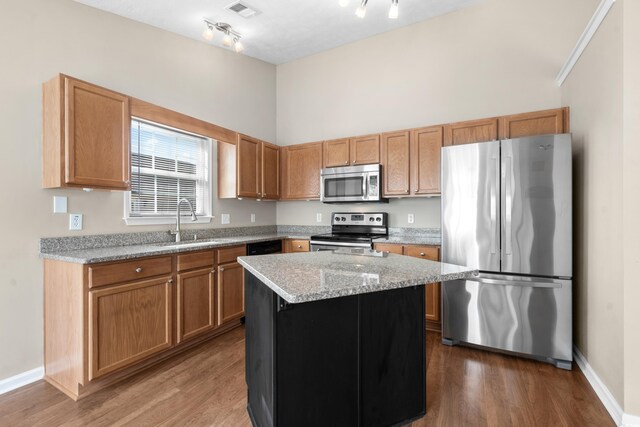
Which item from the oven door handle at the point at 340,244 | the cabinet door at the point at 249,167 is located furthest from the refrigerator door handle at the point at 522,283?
the cabinet door at the point at 249,167

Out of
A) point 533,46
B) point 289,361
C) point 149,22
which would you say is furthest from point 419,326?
point 149,22

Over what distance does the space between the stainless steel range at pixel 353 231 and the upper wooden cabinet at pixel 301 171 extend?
1.64 ft

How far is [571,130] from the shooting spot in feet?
9.35

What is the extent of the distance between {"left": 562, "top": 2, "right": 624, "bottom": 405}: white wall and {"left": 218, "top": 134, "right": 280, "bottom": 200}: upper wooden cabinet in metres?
3.35

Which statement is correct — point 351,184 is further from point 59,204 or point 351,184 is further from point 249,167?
point 59,204

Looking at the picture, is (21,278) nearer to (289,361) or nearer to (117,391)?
(117,391)

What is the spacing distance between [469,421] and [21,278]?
10.6ft

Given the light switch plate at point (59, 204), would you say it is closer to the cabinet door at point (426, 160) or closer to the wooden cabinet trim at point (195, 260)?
the wooden cabinet trim at point (195, 260)

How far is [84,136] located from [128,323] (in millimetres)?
1430

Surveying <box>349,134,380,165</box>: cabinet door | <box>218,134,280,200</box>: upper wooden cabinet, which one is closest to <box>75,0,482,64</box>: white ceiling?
<box>218,134,280,200</box>: upper wooden cabinet

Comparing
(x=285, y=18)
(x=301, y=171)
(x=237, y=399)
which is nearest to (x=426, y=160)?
(x=301, y=171)

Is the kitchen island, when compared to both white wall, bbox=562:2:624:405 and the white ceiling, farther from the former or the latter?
the white ceiling

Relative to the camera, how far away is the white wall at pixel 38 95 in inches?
89.2

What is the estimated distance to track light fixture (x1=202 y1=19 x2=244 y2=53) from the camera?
331 cm
